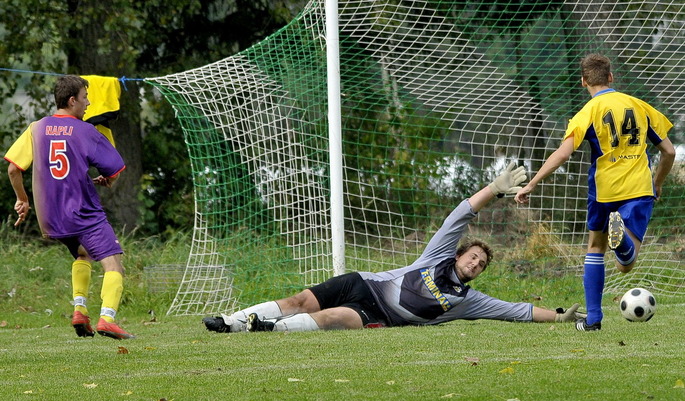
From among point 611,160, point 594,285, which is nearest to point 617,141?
point 611,160

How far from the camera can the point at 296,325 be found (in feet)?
23.4

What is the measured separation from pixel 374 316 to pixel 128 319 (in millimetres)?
3576

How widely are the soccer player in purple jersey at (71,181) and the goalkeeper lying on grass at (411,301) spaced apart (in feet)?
2.82

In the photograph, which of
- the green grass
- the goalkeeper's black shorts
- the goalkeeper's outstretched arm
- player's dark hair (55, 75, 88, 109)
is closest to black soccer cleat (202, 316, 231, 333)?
the green grass

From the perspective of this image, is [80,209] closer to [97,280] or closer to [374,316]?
[374,316]

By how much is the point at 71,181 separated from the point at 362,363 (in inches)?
113

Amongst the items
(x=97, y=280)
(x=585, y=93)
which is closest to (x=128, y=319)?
(x=97, y=280)

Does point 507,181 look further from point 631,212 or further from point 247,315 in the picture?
point 247,315

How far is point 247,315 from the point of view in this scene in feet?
23.7

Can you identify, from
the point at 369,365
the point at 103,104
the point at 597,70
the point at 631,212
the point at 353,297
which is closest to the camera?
the point at 369,365

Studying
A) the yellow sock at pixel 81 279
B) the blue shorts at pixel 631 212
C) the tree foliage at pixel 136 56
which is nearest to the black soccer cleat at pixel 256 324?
the yellow sock at pixel 81 279

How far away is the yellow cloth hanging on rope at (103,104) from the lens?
8227 millimetres

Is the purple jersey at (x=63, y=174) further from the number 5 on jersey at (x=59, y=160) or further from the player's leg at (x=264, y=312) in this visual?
the player's leg at (x=264, y=312)

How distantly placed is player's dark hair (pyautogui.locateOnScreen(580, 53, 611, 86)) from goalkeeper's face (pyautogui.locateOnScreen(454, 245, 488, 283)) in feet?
5.01
